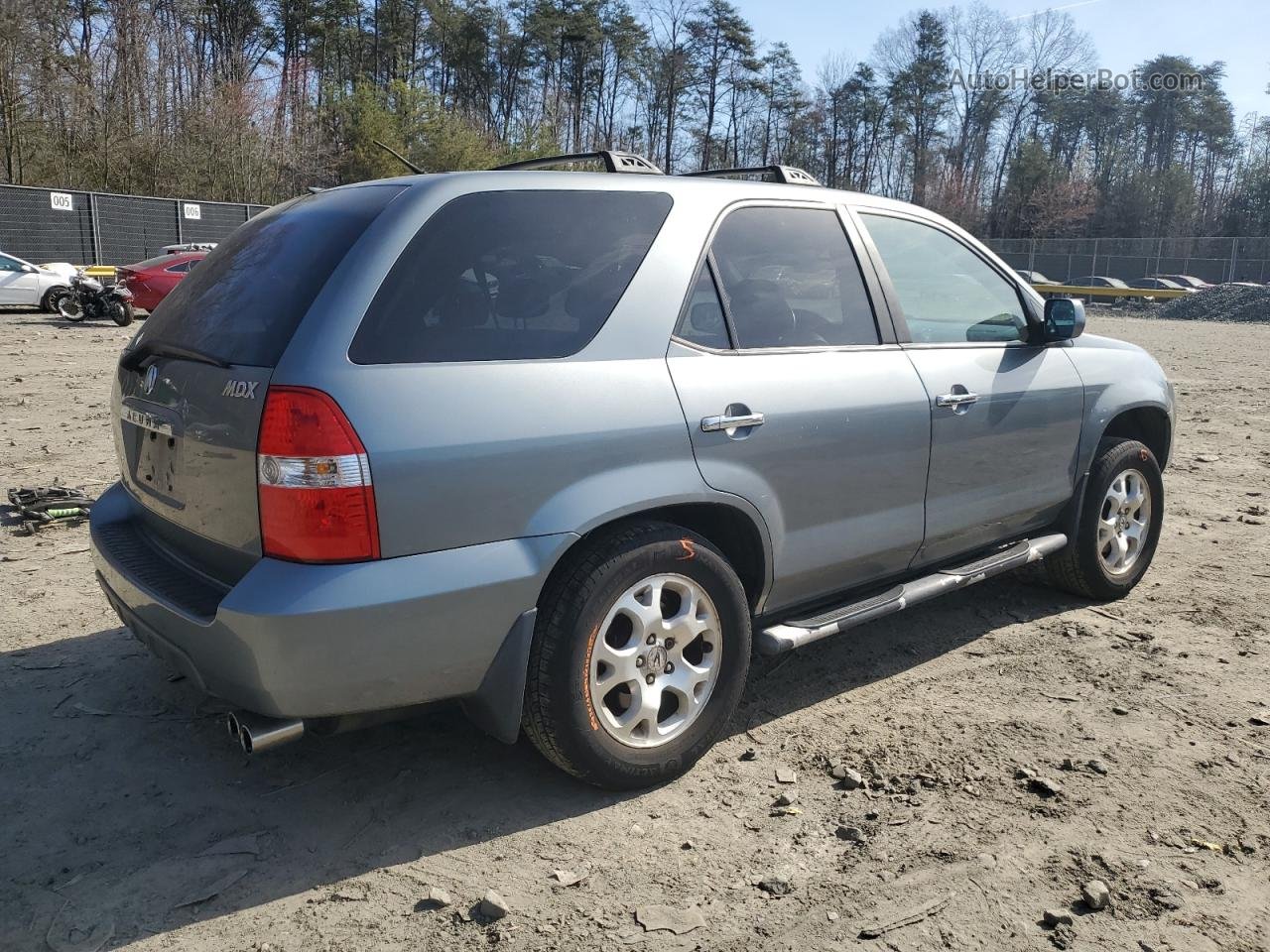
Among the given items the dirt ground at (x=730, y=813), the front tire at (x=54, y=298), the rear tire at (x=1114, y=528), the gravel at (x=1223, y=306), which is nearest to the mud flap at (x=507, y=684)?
the dirt ground at (x=730, y=813)

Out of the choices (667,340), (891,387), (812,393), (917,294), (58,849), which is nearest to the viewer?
(58,849)

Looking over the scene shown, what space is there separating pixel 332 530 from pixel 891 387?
2.11m

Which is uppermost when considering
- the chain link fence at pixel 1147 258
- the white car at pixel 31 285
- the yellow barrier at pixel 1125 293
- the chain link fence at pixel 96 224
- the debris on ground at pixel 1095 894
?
the chain link fence at pixel 1147 258

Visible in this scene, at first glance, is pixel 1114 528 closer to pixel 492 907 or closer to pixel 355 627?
pixel 492 907

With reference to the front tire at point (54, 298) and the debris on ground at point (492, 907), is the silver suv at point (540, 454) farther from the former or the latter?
the front tire at point (54, 298)

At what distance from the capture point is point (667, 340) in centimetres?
315

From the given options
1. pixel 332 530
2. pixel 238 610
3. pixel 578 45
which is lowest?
pixel 238 610

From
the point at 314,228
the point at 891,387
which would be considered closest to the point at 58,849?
the point at 314,228

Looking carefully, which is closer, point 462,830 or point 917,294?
point 462,830

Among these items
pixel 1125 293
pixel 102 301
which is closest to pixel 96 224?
pixel 102 301

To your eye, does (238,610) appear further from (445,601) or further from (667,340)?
(667,340)

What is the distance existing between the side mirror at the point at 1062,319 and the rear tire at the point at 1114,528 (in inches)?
26.4

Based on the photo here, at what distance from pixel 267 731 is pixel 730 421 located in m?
1.58

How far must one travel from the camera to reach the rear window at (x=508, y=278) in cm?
273
